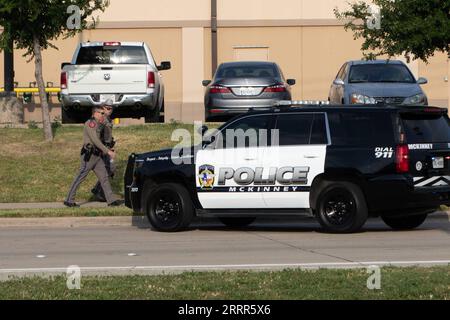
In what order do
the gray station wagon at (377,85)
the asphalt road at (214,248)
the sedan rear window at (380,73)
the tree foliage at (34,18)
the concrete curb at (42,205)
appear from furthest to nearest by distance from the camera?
1. the sedan rear window at (380,73)
2. the gray station wagon at (377,85)
3. the tree foliage at (34,18)
4. the concrete curb at (42,205)
5. the asphalt road at (214,248)

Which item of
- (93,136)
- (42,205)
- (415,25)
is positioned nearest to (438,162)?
(415,25)

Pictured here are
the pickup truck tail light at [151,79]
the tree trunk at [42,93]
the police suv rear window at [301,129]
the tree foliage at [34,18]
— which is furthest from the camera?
the pickup truck tail light at [151,79]

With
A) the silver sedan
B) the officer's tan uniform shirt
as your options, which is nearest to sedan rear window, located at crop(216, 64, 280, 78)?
the silver sedan

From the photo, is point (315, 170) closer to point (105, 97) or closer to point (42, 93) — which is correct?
point (105, 97)

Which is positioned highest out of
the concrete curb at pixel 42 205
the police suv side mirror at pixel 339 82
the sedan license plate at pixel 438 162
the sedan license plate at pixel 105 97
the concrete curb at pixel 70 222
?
the police suv side mirror at pixel 339 82

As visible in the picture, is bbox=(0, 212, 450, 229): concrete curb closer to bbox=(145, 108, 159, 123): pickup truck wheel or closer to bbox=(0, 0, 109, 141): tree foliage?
bbox=(0, 0, 109, 141): tree foliage

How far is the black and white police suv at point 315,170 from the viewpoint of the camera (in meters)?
15.9

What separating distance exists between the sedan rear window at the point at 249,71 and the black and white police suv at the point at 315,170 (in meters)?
9.76

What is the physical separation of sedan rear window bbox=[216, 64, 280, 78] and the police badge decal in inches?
390

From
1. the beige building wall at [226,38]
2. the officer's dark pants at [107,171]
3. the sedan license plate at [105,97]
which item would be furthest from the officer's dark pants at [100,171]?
the beige building wall at [226,38]

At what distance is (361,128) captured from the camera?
16234 millimetres

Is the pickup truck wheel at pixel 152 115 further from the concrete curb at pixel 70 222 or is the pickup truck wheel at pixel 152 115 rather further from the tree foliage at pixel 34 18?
the concrete curb at pixel 70 222
